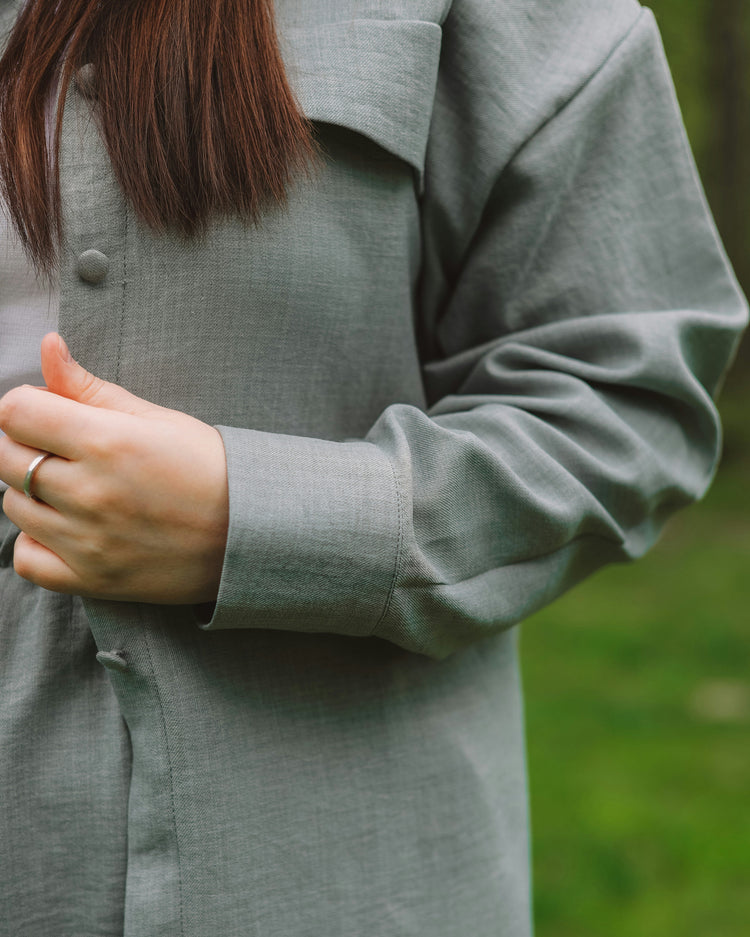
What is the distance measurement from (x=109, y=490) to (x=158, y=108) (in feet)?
1.16

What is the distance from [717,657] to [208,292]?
354cm

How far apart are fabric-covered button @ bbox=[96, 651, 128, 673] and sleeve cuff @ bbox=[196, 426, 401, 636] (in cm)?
8

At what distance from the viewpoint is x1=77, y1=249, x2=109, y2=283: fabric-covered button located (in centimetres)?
89

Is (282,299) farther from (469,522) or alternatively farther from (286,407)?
(469,522)

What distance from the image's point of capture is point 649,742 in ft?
10.8

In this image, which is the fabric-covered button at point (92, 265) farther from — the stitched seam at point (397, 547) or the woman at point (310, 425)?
the stitched seam at point (397, 547)

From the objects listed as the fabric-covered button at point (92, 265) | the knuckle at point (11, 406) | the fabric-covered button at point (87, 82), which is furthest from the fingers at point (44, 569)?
the fabric-covered button at point (87, 82)

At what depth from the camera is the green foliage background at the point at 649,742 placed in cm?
252

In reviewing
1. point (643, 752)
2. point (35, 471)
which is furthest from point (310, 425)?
point (643, 752)

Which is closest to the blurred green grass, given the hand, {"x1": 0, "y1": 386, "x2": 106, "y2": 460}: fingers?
the hand

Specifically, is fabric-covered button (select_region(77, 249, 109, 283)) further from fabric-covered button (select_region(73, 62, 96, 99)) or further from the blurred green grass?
the blurred green grass

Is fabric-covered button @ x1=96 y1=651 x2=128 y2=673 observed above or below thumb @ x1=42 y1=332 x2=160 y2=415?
below

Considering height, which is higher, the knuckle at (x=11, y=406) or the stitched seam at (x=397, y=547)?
the knuckle at (x=11, y=406)

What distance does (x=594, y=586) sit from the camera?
16.5 feet
